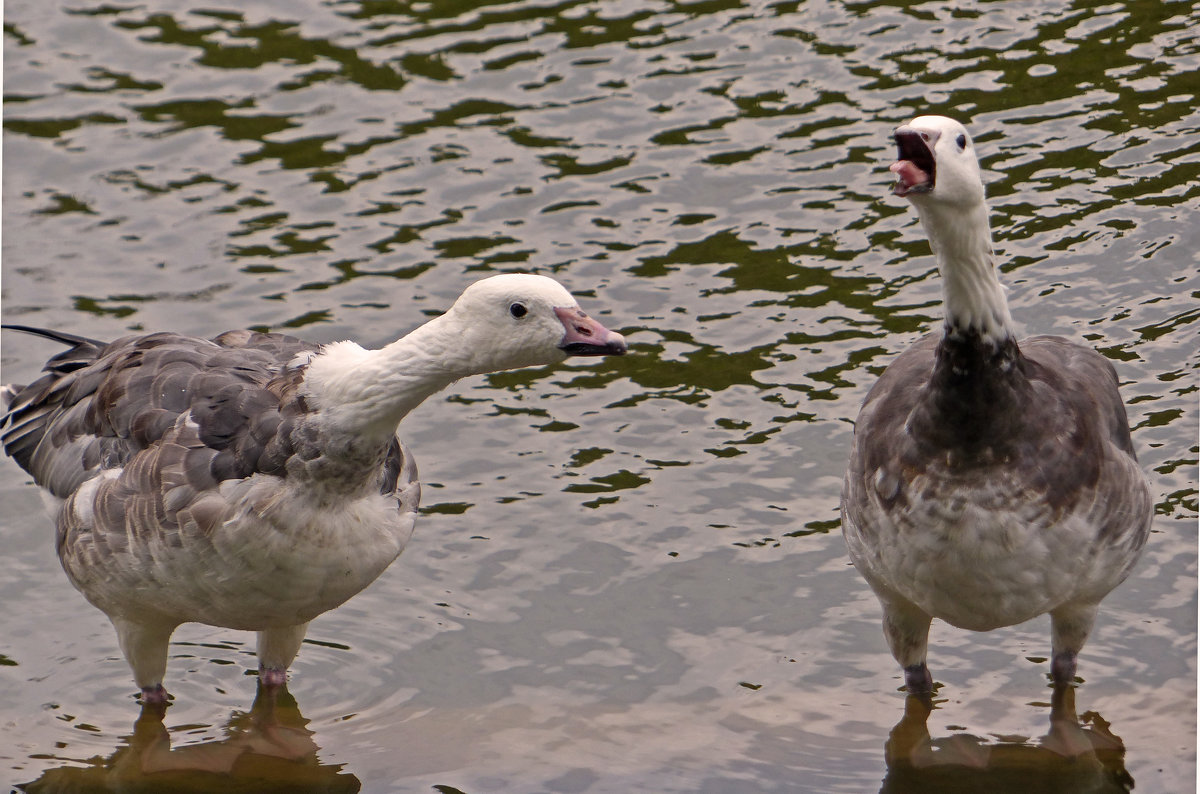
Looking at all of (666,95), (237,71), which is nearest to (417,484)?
(666,95)

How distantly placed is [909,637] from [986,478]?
4.56ft

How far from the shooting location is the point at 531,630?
29.9 feet

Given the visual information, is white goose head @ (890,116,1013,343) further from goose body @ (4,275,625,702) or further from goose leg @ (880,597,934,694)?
goose leg @ (880,597,934,694)

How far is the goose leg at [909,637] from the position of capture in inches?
317

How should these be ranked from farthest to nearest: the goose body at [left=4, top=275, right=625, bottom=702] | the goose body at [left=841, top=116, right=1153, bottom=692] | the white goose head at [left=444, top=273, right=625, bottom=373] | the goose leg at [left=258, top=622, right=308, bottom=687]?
the goose leg at [left=258, top=622, right=308, bottom=687] < the goose body at [left=841, top=116, right=1153, bottom=692] < the goose body at [left=4, top=275, right=625, bottom=702] < the white goose head at [left=444, top=273, right=625, bottom=373]

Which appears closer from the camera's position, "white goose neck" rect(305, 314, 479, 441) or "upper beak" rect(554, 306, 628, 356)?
"upper beak" rect(554, 306, 628, 356)

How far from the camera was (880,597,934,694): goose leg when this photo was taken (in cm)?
805

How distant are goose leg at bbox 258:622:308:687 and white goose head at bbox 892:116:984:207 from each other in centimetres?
403

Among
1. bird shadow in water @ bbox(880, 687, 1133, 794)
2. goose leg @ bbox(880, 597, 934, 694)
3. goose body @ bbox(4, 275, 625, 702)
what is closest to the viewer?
goose body @ bbox(4, 275, 625, 702)

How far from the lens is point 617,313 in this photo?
11.6m

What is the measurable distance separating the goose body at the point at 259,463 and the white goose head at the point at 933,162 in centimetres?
139

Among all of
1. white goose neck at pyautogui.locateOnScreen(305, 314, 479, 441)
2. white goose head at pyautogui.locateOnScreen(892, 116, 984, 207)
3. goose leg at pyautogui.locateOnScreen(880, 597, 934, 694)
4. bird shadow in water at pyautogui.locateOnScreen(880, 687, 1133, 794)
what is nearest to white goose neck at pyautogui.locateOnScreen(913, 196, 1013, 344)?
white goose head at pyautogui.locateOnScreen(892, 116, 984, 207)

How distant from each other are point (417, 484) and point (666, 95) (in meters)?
6.84

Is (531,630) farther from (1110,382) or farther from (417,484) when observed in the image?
(1110,382)
